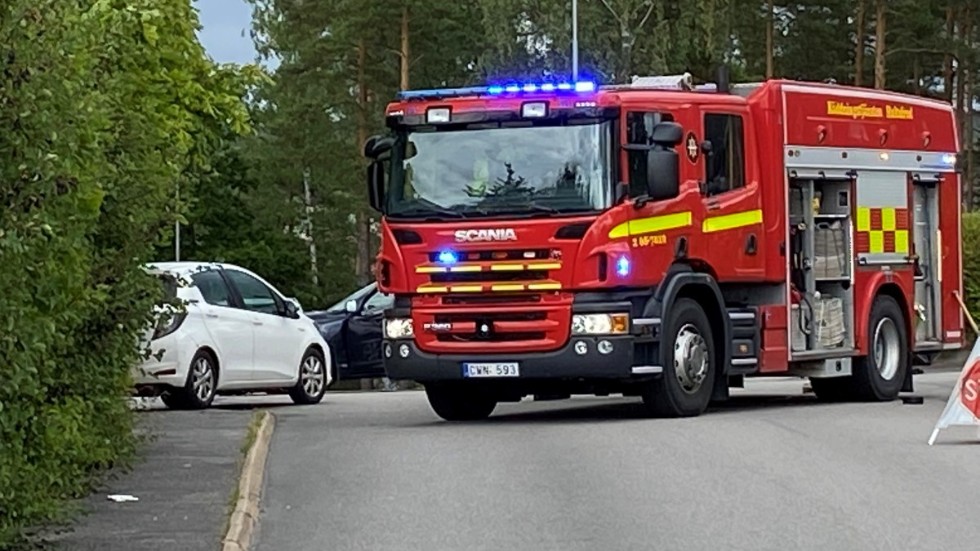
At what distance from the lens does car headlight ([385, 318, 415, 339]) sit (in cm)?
1908

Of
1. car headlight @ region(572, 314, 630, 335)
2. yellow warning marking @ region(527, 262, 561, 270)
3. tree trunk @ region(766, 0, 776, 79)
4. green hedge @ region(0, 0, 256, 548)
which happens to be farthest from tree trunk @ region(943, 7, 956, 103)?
green hedge @ region(0, 0, 256, 548)

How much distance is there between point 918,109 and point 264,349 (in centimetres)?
785

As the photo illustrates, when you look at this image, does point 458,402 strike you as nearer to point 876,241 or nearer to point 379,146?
point 379,146

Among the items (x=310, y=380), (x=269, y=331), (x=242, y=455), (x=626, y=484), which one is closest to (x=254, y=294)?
(x=269, y=331)

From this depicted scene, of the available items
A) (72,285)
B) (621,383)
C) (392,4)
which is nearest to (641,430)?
(621,383)

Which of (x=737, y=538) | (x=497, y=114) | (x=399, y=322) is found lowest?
(x=737, y=538)

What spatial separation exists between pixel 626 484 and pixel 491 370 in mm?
4595

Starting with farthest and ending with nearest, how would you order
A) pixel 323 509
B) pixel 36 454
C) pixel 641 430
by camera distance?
1. pixel 641 430
2. pixel 323 509
3. pixel 36 454

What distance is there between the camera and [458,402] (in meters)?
20.6

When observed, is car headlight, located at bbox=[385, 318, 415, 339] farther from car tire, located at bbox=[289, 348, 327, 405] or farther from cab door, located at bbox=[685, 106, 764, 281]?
car tire, located at bbox=[289, 348, 327, 405]

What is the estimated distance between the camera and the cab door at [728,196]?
19453 mm

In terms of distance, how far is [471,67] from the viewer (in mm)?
66125

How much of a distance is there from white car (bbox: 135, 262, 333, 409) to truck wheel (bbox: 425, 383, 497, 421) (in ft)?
8.80

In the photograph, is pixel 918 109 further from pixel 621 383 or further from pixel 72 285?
pixel 72 285
